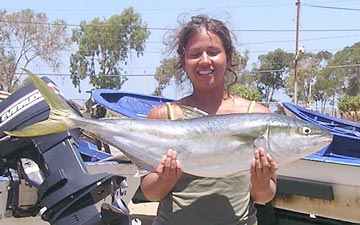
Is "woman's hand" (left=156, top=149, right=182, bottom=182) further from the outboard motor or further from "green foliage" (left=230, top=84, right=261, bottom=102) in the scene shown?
the outboard motor

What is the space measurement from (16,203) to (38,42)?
33612 millimetres

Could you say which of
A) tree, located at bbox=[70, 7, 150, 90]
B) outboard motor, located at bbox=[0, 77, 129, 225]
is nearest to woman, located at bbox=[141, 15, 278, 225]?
outboard motor, located at bbox=[0, 77, 129, 225]

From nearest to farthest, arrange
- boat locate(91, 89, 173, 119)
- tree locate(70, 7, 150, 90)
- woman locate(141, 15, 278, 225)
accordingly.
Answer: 1. woman locate(141, 15, 278, 225)
2. boat locate(91, 89, 173, 119)
3. tree locate(70, 7, 150, 90)

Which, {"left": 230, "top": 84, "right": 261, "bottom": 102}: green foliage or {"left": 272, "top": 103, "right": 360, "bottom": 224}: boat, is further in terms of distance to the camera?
{"left": 272, "top": 103, "right": 360, "bottom": 224}: boat

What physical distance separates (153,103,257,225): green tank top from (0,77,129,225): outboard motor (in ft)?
2.81

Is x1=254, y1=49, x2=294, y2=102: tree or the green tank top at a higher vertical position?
the green tank top

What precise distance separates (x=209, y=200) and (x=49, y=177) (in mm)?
1263

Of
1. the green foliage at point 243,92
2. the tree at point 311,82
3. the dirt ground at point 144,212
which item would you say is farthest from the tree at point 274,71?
the dirt ground at point 144,212

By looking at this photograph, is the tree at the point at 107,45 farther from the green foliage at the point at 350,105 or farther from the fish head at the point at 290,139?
A: the fish head at the point at 290,139

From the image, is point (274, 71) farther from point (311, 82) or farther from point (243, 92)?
point (243, 92)

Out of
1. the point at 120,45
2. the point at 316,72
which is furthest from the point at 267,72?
the point at 120,45

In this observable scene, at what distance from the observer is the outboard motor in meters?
2.95

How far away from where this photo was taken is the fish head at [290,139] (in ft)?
6.41

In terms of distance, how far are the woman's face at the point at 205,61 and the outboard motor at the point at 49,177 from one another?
102 cm
